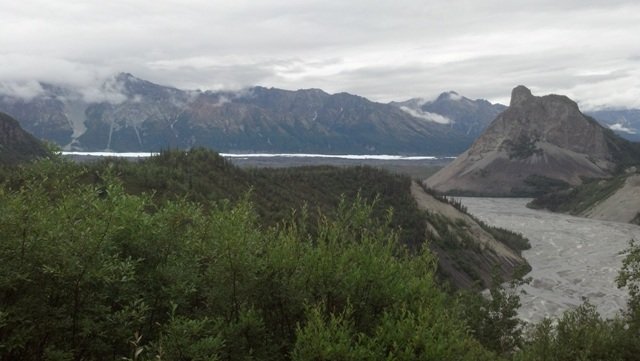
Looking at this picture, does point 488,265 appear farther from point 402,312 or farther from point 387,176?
point 402,312

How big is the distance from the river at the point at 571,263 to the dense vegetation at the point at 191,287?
6522 centimetres

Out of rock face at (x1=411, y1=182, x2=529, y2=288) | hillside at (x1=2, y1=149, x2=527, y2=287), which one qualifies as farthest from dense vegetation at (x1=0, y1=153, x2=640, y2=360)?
rock face at (x1=411, y1=182, x2=529, y2=288)

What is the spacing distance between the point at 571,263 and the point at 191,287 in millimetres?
116039

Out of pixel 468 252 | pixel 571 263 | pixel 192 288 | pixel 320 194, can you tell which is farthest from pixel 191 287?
pixel 571 263

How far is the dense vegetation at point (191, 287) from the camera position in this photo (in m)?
12.1

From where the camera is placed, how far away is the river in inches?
3408

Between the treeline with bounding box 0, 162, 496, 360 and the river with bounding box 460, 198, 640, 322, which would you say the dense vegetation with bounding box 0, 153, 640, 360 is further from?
the river with bounding box 460, 198, 640, 322

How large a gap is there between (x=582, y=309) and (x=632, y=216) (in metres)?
166

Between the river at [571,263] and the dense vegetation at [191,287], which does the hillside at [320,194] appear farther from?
the dense vegetation at [191,287]

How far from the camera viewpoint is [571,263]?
4589 inches

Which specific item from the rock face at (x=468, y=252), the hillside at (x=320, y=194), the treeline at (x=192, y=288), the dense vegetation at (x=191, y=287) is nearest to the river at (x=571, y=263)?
the rock face at (x=468, y=252)

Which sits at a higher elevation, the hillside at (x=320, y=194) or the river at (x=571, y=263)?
the hillside at (x=320, y=194)

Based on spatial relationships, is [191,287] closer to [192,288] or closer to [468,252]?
[192,288]

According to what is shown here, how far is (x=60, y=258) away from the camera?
38.9 feet
